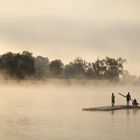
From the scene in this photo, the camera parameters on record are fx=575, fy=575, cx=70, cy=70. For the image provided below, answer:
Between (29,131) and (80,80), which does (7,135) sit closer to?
(29,131)

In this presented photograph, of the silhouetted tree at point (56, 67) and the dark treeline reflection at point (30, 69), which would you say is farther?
the silhouetted tree at point (56, 67)

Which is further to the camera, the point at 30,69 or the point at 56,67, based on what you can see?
the point at 56,67

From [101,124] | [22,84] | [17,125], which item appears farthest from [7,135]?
[22,84]

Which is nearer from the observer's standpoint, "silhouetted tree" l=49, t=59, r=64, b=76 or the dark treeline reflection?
the dark treeline reflection

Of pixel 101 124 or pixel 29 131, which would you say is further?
pixel 101 124

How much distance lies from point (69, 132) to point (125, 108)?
21.0m

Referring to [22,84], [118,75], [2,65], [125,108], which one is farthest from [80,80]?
[125,108]

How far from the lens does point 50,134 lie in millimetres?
38906

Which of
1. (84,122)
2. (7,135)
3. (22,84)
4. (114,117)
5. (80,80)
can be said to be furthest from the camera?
(80,80)

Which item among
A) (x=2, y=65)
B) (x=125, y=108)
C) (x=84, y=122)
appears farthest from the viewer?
(x=2, y=65)

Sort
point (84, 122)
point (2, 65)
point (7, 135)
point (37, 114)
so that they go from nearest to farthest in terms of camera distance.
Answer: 1. point (7, 135)
2. point (84, 122)
3. point (37, 114)
4. point (2, 65)

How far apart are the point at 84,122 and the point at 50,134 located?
8.83 meters

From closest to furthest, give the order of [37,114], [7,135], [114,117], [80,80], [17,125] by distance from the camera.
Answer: [7,135] < [17,125] < [114,117] < [37,114] < [80,80]

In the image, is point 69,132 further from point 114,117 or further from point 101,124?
point 114,117
